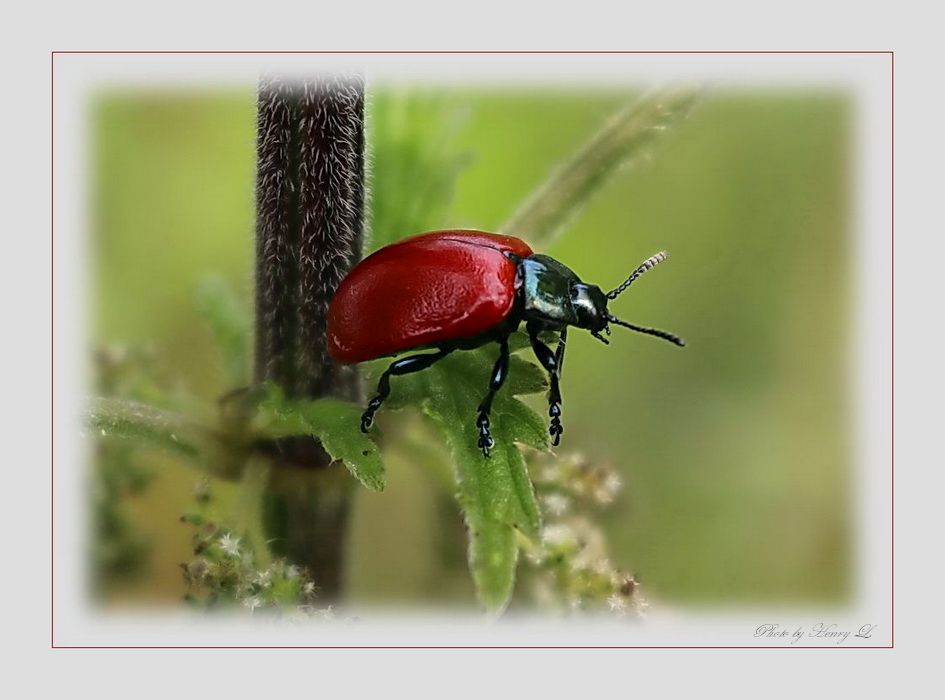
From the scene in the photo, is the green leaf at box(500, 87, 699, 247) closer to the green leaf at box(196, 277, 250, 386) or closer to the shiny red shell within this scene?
the shiny red shell

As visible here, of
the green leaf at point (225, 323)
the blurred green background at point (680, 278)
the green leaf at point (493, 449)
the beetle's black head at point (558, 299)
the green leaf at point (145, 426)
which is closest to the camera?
the green leaf at point (493, 449)

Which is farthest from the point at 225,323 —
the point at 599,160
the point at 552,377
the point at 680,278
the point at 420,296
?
the point at 680,278

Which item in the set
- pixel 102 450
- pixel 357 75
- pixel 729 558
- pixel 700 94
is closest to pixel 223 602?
pixel 102 450

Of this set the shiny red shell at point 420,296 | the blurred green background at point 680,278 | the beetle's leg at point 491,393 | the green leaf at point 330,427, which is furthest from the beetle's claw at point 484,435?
the blurred green background at point 680,278

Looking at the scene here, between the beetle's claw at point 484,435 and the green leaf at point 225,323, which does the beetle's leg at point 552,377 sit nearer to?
the beetle's claw at point 484,435

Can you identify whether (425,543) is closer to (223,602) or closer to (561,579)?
(561,579)
